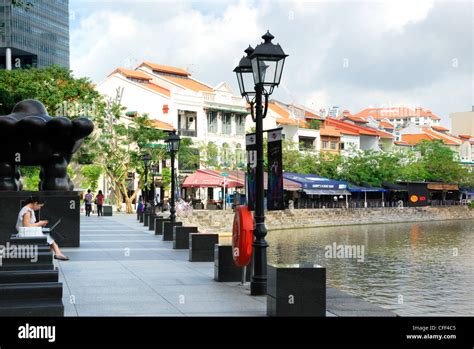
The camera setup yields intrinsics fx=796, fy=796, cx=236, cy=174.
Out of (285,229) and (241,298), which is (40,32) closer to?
(285,229)

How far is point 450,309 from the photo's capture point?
1570 cm

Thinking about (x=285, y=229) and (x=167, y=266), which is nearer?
(x=167, y=266)

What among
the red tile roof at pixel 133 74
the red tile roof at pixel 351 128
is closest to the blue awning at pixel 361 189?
the red tile roof at pixel 133 74

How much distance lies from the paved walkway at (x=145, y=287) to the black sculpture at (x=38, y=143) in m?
2.12

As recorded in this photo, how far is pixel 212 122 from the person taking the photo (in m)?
71.0

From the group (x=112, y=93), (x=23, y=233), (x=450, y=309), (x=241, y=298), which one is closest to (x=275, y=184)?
(x=241, y=298)

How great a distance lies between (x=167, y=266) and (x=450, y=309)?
232 inches

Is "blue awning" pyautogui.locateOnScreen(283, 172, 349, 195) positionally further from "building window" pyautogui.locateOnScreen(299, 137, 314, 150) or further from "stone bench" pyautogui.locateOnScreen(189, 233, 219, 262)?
"stone bench" pyautogui.locateOnScreen(189, 233, 219, 262)

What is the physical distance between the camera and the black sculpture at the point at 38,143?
66.4 feet

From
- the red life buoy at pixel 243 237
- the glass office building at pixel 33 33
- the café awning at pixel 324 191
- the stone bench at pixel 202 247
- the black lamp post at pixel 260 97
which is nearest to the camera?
the black lamp post at pixel 260 97

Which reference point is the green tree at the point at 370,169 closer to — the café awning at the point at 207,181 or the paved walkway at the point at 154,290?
the café awning at the point at 207,181

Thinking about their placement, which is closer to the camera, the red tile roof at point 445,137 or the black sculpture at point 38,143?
the black sculpture at point 38,143

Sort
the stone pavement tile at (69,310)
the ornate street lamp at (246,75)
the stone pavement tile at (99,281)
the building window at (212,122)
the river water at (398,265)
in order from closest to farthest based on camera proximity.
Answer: the stone pavement tile at (69,310), the ornate street lamp at (246,75), the stone pavement tile at (99,281), the river water at (398,265), the building window at (212,122)
